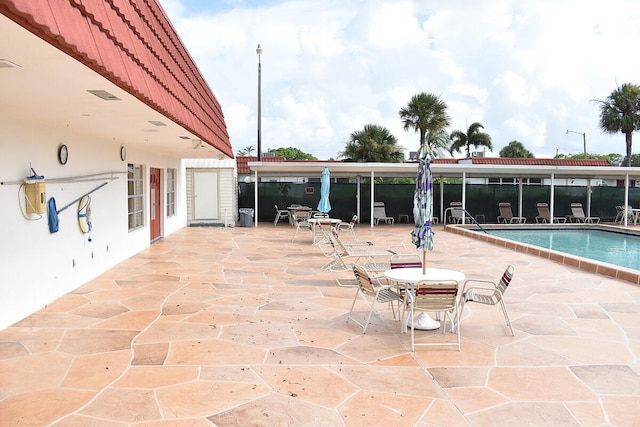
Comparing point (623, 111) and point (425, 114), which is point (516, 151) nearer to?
point (623, 111)

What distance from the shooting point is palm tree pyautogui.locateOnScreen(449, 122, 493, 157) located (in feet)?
138

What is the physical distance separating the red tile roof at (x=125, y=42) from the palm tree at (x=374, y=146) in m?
20.5

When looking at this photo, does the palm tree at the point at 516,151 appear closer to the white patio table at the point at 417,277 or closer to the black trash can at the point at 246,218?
the black trash can at the point at 246,218

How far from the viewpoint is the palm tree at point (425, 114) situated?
2591 cm

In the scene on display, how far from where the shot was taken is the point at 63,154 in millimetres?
6688

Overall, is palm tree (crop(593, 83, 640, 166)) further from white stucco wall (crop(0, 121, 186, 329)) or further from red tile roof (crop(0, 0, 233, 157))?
red tile roof (crop(0, 0, 233, 157))

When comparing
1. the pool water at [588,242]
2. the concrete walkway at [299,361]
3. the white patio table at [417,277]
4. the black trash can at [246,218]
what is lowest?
the concrete walkway at [299,361]

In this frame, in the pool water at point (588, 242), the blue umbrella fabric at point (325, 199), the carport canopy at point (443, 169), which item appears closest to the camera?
the pool water at point (588, 242)

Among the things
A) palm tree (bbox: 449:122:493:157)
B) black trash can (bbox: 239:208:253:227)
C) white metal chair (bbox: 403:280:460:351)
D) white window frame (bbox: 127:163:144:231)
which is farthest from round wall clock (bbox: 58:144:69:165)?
palm tree (bbox: 449:122:493:157)

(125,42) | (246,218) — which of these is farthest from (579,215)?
(125,42)

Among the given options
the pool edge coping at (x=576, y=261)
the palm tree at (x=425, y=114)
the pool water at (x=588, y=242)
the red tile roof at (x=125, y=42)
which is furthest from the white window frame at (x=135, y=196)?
the palm tree at (x=425, y=114)

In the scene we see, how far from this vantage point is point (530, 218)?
21.4 meters

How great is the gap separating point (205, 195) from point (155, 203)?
4808mm

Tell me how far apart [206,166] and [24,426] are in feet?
48.8
